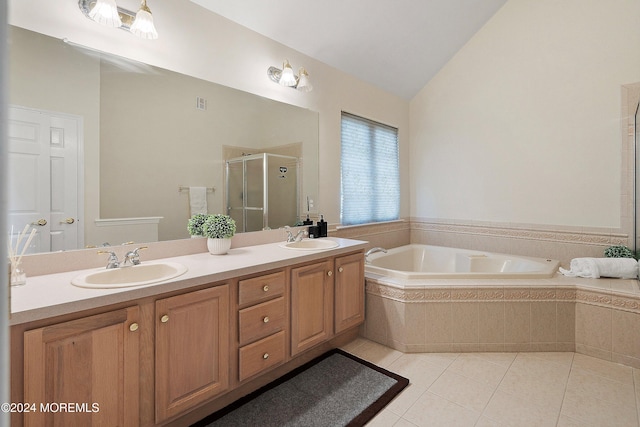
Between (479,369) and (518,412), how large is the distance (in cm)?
41

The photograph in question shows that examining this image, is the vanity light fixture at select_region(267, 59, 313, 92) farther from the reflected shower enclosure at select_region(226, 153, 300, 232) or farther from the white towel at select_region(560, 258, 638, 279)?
the white towel at select_region(560, 258, 638, 279)

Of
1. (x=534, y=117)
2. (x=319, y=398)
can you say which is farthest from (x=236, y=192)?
(x=534, y=117)

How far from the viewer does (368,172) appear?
344 cm

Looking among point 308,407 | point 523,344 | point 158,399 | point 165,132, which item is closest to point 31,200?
point 165,132

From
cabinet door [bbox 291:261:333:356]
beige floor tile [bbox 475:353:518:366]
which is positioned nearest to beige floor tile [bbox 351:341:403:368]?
cabinet door [bbox 291:261:333:356]

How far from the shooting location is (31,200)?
4.56 feet

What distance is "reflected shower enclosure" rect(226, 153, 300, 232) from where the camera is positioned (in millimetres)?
2189

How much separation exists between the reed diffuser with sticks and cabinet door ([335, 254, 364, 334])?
1.63 metres

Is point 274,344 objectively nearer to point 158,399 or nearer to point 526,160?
A: point 158,399

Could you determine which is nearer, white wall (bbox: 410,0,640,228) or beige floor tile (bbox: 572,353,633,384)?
beige floor tile (bbox: 572,353,633,384)

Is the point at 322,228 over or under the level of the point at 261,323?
over

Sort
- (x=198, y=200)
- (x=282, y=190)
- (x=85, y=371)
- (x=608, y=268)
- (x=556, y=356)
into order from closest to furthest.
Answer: (x=85, y=371) < (x=198, y=200) < (x=556, y=356) < (x=608, y=268) < (x=282, y=190)

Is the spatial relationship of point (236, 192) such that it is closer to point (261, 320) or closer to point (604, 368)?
point (261, 320)

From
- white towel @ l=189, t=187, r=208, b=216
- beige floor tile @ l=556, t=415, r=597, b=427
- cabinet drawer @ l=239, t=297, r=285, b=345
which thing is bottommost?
beige floor tile @ l=556, t=415, r=597, b=427
